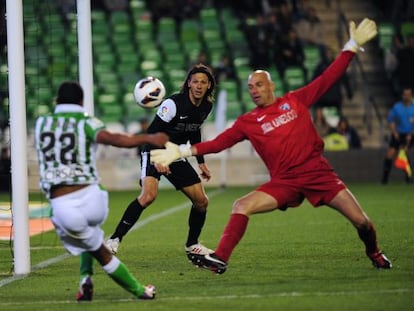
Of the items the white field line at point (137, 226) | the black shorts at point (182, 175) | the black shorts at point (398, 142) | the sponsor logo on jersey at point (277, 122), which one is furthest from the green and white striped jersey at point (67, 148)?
the black shorts at point (398, 142)

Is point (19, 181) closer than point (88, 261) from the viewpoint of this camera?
No

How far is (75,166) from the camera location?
8.99m

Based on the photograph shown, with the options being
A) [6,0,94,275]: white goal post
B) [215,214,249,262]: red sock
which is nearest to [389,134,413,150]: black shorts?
[6,0,94,275]: white goal post

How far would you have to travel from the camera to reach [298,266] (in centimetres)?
1134

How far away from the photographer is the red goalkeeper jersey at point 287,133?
34.0 ft

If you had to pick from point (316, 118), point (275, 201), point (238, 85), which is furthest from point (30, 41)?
point (275, 201)

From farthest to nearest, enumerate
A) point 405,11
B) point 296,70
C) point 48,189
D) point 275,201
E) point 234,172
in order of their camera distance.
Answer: point 405,11 → point 296,70 → point 234,172 → point 275,201 → point 48,189

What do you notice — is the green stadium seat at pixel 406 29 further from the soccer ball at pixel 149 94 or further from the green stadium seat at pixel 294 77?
the soccer ball at pixel 149 94

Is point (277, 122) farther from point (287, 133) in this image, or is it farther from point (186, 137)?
point (186, 137)

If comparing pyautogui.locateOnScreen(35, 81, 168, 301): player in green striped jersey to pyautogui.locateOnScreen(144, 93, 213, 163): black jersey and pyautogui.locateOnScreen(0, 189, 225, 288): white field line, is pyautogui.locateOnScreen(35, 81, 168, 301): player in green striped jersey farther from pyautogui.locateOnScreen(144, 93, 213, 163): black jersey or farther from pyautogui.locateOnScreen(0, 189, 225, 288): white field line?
pyautogui.locateOnScreen(144, 93, 213, 163): black jersey

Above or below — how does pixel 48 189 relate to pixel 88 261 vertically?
above

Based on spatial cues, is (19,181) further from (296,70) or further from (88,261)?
(296,70)

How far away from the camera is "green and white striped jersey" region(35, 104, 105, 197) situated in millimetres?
8961

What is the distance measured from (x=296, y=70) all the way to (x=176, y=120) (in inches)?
648
